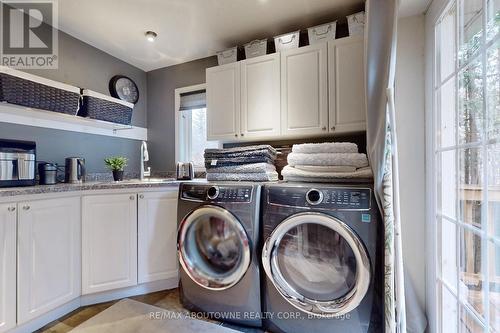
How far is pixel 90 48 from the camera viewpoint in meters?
2.41

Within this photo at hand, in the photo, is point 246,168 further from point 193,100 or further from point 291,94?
point 193,100

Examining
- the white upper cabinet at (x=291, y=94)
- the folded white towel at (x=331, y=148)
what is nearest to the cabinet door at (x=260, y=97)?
the white upper cabinet at (x=291, y=94)

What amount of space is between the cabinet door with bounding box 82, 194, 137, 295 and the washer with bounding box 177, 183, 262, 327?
47cm

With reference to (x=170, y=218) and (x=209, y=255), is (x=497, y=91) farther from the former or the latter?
(x=170, y=218)

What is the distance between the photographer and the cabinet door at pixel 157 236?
194 cm

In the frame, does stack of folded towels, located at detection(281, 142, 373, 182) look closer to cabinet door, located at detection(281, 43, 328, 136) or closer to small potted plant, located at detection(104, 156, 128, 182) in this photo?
cabinet door, located at detection(281, 43, 328, 136)

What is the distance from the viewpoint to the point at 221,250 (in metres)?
1.73

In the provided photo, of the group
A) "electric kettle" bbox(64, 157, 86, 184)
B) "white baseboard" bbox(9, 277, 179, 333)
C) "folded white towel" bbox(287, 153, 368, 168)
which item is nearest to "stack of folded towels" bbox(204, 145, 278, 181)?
"folded white towel" bbox(287, 153, 368, 168)

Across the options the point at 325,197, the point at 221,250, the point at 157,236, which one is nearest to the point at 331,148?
the point at 325,197

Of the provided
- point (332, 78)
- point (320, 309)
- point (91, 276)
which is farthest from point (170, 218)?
point (332, 78)

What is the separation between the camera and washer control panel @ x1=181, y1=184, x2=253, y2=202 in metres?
1.53

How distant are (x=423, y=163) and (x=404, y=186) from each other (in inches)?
6.6

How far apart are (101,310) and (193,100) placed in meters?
2.15

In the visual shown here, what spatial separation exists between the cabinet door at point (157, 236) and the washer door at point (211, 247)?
0.35 metres
